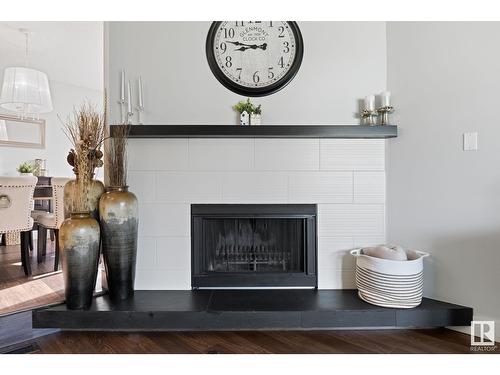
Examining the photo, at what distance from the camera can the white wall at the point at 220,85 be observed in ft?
7.05

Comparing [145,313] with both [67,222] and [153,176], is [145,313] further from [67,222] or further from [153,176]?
[153,176]

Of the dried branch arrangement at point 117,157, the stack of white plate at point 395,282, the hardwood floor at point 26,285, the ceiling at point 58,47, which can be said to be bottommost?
the hardwood floor at point 26,285

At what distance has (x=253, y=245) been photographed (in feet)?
7.51

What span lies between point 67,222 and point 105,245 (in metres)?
0.26

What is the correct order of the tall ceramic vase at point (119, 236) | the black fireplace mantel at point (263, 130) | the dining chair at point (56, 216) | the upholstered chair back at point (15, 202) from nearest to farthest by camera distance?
1. the tall ceramic vase at point (119, 236)
2. the black fireplace mantel at point (263, 130)
3. the upholstered chair back at point (15, 202)
4. the dining chair at point (56, 216)

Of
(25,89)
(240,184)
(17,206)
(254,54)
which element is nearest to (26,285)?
(17,206)

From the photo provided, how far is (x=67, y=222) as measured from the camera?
69.6 inches

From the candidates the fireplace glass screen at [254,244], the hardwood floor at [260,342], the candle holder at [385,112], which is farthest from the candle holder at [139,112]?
the candle holder at [385,112]

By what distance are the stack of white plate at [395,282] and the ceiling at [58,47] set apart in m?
3.27

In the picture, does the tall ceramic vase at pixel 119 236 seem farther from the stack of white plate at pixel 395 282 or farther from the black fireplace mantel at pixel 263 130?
the stack of white plate at pixel 395 282

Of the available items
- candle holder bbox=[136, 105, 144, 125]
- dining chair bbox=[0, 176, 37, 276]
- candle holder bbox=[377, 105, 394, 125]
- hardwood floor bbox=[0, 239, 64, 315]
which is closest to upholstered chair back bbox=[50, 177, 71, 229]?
dining chair bbox=[0, 176, 37, 276]

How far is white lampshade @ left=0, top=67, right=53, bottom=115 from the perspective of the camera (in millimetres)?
3088

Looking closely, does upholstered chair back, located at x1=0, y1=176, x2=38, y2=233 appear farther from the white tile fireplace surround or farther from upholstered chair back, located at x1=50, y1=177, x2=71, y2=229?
the white tile fireplace surround
